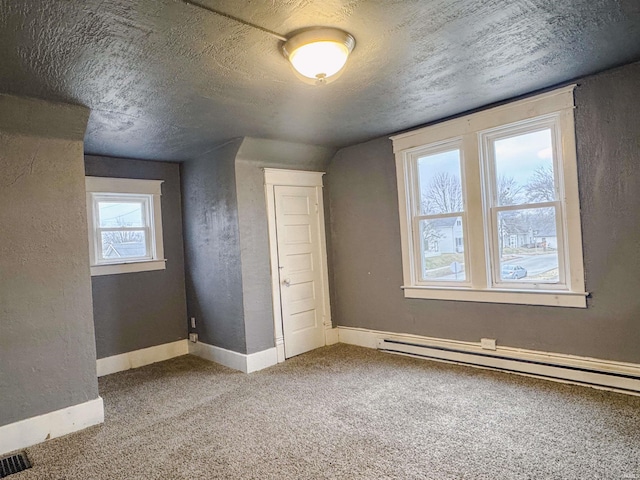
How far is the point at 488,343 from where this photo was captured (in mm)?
3732

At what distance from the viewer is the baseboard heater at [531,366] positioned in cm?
303

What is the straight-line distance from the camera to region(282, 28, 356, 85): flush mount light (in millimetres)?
2115

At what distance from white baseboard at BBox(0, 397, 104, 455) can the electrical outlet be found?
10.9 feet

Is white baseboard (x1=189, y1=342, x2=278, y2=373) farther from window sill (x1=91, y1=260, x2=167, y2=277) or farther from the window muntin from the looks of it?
the window muntin

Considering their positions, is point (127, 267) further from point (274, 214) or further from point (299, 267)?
point (299, 267)

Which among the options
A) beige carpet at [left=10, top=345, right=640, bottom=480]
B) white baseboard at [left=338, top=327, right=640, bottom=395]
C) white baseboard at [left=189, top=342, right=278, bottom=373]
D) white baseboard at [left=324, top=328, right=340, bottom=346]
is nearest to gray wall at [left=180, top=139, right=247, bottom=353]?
white baseboard at [left=189, top=342, right=278, bottom=373]

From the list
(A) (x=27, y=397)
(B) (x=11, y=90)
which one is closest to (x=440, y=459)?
(A) (x=27, y=397)

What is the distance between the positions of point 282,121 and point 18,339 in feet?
8.77

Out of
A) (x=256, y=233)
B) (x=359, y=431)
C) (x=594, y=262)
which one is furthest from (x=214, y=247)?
(x=594, y=262)

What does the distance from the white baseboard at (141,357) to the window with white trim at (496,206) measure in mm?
2891

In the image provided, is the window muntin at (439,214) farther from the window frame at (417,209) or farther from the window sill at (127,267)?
the window sill at (127,267)

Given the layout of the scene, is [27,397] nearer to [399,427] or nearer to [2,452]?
[2,452]

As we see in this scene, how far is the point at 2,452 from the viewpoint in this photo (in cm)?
268

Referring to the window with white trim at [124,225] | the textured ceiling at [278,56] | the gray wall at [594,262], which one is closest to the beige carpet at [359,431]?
the gray wall at [594,262]
